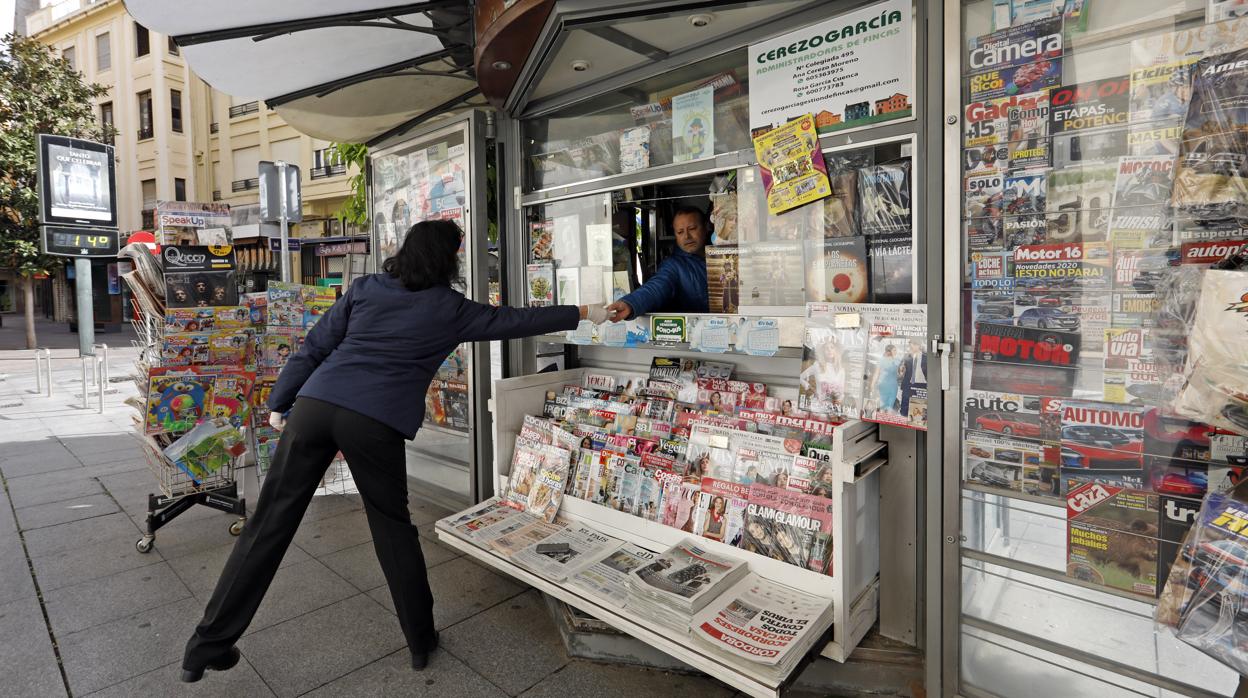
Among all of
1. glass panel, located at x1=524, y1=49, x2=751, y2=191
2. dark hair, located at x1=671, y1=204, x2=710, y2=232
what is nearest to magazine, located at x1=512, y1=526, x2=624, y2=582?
dark hair, located at x1=671, y1=204, x2=710, y2=232

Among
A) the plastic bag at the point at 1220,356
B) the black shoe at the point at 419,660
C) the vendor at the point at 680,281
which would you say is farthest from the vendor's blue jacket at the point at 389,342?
the plastic bag at the point at 1220,356

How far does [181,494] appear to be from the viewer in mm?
Result: 3996

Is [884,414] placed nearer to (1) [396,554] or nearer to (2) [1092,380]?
(2) [1092,380]

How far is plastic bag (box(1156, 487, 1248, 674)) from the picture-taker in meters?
1.24

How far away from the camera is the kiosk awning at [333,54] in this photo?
9.66ft

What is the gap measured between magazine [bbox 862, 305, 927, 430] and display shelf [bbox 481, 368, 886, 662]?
112 millimetres

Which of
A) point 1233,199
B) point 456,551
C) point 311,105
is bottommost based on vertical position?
point 456,551

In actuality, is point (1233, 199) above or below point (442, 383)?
above

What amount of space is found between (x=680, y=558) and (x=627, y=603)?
0.25 meters

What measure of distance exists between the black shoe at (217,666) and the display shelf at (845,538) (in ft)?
4.89

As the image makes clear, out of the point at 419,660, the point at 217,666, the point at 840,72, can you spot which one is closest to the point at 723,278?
the point at 840,72

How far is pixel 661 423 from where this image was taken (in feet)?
9.53

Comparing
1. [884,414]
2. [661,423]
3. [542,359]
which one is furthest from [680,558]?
[542,359]

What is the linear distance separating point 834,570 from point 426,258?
1.96 meters
